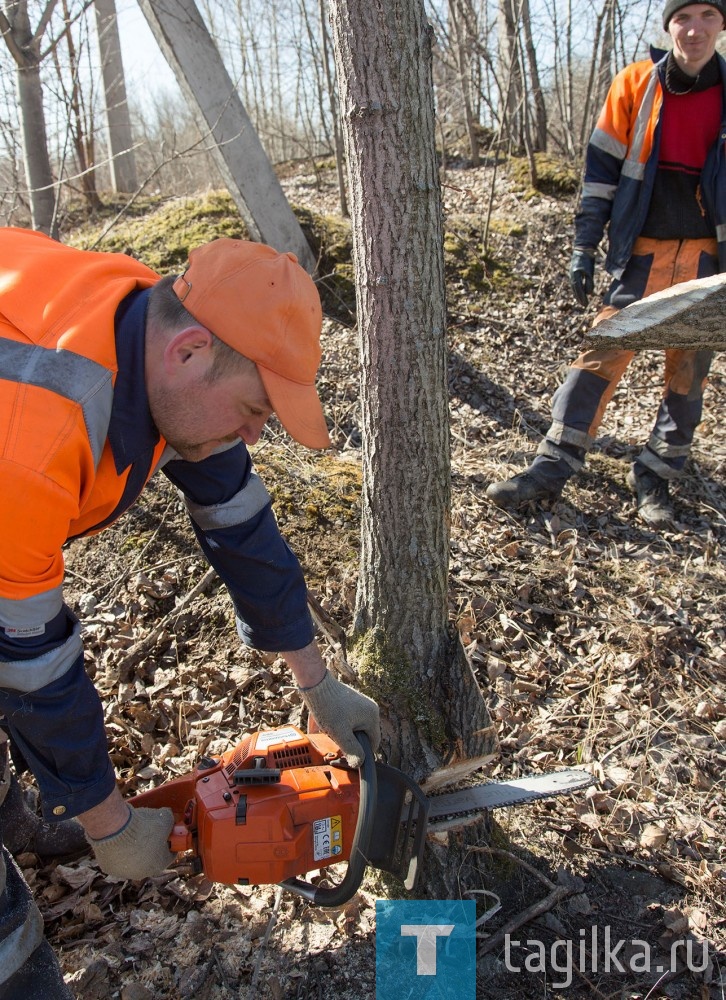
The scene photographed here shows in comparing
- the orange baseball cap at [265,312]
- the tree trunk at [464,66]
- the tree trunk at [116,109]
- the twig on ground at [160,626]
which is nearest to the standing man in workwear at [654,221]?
the twig on ground at [160,626]

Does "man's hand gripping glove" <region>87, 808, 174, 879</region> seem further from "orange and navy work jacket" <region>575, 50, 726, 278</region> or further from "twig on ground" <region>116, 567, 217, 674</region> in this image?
"orange and navy work jacket" <region>575, 50, 726, 278</region>

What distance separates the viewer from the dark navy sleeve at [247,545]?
87.2 inches

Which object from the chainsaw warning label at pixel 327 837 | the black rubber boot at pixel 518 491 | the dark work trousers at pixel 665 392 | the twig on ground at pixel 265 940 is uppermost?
the dark work trousers at pixel 665 392

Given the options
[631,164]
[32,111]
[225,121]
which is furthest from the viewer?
[225,121]

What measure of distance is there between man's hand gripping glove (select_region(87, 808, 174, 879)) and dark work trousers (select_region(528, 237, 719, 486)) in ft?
9.60

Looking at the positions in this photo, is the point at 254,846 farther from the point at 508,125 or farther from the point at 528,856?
the point at 508,125

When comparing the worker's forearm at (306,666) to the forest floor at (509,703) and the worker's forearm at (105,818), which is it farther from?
the forest floor at (509,703)

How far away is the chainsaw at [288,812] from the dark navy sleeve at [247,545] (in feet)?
1.24

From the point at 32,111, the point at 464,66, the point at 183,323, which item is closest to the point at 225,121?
the point at 32,111

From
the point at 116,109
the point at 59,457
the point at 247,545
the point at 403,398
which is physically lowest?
the point at 247,545

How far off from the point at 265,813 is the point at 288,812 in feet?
0.23

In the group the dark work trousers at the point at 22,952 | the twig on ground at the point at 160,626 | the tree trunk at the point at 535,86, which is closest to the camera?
the dark work trousers at the point at 22,952

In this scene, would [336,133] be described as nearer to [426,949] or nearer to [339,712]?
[339,712]

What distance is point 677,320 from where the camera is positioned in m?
2.13
